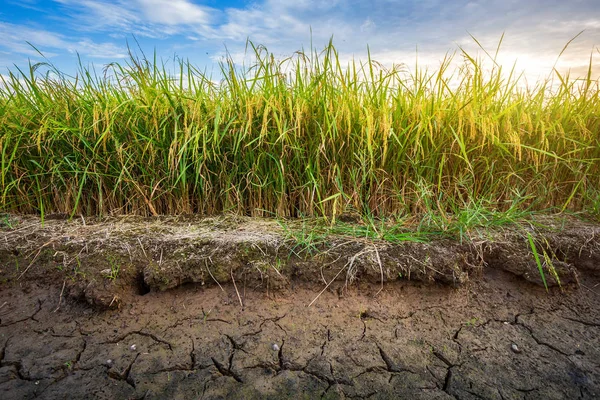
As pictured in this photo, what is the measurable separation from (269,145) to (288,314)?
110cm

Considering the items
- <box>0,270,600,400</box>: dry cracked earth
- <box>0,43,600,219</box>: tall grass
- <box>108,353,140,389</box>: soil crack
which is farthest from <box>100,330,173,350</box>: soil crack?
<box>0,43,600,219</box>: tall grass

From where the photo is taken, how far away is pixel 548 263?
207 cm

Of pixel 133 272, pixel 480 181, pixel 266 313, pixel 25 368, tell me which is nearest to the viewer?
pixel 25 368

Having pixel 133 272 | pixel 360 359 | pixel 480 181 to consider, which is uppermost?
pixel 480 181

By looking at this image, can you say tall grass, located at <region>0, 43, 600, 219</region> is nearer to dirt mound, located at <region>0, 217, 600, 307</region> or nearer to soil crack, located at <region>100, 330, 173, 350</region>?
dirt mound, located at <region>0, 217, 600, 307</region>

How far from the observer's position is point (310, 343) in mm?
1687

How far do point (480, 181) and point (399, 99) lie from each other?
815mm

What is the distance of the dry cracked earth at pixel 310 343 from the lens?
150cm

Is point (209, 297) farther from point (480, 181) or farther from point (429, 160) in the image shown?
point (480, 181)

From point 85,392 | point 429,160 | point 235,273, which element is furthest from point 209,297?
point 429,160

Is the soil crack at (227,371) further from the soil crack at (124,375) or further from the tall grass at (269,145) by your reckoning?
the tall grass at (269,145)

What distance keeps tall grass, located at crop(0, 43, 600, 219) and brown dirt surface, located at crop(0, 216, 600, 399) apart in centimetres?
36

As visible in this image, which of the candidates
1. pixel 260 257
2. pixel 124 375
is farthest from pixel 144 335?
pixel 260 257

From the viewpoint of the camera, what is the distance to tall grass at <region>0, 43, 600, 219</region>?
2.44m
